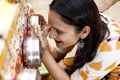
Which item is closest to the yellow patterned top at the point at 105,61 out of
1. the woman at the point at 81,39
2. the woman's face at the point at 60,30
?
the woman at the point at 81,39

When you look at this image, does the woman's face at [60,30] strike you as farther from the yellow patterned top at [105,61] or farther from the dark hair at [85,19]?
the yellow patterned top at [105,61]

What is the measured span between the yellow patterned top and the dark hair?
2 cm

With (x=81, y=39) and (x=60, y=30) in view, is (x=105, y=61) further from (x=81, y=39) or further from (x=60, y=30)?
(x=60, y=30)

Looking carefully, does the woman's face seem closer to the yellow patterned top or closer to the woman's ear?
the woman's ear

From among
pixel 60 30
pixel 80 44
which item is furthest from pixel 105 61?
pixel 60 30

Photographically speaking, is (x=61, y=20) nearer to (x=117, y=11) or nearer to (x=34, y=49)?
(x=34, y=49)

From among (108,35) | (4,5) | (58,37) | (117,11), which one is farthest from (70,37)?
(117,11)

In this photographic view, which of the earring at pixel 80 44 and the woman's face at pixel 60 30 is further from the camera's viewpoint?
the earring at pixel 80 44

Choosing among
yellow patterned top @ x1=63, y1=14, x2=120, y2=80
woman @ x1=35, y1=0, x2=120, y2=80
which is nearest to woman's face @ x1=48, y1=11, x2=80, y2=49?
woman @ x1=35, y1=0, x2=120, y2=80

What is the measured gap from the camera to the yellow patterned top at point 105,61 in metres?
0.93

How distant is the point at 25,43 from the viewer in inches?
29.8

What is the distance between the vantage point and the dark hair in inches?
32.7

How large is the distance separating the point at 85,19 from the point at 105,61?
7.6 inches

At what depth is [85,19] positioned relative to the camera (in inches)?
33.6
